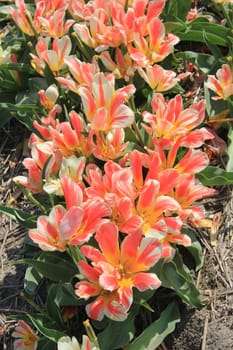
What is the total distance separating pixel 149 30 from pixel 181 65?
1.21 feet

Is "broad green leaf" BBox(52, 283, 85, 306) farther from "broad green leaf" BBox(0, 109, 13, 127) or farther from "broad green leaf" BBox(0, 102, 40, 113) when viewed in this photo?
"broad green leaf" BBox(0, 109, 13, 127)

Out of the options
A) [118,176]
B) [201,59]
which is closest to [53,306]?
[118,176]

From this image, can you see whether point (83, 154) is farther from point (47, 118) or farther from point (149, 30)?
point (149, 30)

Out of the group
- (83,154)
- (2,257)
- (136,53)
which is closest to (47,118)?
(83,154)

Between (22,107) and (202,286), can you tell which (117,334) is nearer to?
(202,286)

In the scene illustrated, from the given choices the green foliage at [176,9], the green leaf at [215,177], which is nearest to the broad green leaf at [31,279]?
the green leaf at [215,177]

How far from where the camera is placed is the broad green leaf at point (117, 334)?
1726 millimetres

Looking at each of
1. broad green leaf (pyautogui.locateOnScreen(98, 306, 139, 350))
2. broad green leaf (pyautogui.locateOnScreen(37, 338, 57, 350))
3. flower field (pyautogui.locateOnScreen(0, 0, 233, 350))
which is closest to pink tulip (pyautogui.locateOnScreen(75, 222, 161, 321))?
flower field (pyautogui.locateOnScreen(0, 0, 233, 350))

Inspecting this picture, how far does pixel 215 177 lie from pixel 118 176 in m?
0.39

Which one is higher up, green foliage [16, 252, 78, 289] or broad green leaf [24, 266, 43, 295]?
green foliage [16, 252, 78, 289]

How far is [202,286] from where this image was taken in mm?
1888

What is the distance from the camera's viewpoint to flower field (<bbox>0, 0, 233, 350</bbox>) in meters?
1.60

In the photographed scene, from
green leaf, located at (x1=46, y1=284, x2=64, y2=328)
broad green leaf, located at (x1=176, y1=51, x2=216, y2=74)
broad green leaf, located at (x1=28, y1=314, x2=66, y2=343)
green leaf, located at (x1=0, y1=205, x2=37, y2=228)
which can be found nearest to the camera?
broad green leaf, located at (x1=28, y1=314, x2=66, y2=343)

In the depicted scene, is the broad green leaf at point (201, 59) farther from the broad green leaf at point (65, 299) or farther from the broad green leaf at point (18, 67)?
the broad green leaf at point (65, 299)
